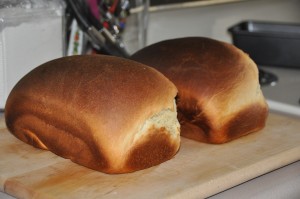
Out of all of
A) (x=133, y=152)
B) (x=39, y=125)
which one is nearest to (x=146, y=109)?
(x=133, y=152)

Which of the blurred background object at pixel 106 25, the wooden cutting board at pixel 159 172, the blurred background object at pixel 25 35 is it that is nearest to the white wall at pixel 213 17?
the blurred background object at pixel 106 25

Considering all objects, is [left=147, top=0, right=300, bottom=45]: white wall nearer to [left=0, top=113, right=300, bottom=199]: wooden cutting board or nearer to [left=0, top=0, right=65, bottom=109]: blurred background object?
[left=0, top=0, right=65, bottom=109]: blurred background object

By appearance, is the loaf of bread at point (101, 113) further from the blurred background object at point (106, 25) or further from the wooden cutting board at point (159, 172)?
the blurred background object at point (106, 25)

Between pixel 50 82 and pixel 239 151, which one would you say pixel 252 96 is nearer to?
pixel 239 151

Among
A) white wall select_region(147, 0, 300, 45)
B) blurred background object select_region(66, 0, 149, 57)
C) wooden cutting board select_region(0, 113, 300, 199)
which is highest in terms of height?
blurred background object select_region(66, 0, 149, 57)

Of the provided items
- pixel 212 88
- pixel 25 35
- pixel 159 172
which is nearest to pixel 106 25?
pixel 25 35

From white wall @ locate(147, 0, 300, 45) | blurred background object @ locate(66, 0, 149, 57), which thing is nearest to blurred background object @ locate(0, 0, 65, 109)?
blurred background object @ locate(66, 0, 149, 57)
